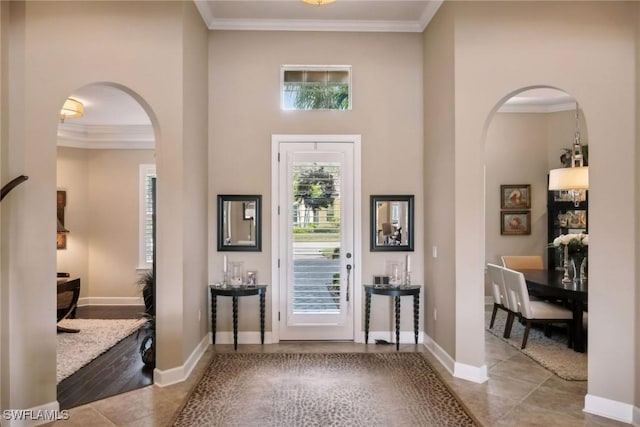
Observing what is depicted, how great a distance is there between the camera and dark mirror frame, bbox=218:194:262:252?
Result: 4.72 m

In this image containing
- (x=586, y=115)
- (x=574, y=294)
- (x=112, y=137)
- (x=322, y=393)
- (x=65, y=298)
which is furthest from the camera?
(x=112, y=137)

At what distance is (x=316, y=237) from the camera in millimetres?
4797

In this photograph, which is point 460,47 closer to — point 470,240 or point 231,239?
point 470,240

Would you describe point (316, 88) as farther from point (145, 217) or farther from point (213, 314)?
point (145, 217)

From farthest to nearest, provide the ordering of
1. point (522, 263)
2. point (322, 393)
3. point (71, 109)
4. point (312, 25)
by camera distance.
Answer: point (522, 263) → point (71, 109) → point (312, 25) → point (322, 393)

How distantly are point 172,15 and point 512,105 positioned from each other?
538 centimetres

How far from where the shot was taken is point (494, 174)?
6.80 meters

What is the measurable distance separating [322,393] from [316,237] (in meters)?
1.81

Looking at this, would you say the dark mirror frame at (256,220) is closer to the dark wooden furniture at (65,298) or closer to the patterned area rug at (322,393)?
the patterned area rug at (322,393)

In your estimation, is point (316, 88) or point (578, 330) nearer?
point (578, 330)

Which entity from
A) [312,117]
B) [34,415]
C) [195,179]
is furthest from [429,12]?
[34,415]

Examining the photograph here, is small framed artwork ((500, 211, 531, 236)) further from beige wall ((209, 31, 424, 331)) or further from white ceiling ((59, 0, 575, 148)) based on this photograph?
white ceiling ((59, 0, 575, 148))

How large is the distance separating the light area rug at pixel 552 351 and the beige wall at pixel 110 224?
5.89 meters

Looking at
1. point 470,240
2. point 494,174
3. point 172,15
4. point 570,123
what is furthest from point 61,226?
point 570,123
